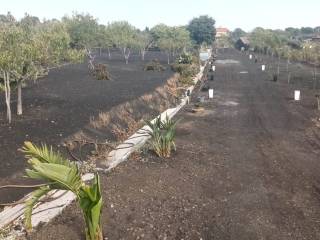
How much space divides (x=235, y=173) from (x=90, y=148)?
5048 mm

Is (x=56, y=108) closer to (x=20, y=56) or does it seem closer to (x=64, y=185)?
(x=20, y=56)

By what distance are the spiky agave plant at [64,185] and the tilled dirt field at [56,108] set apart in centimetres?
352

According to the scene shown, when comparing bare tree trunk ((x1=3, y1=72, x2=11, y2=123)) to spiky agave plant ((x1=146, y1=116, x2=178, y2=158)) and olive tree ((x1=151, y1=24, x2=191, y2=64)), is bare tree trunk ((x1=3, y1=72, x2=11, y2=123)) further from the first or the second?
olive tree ((x1=151, y1=24, x2=191, y2=64))

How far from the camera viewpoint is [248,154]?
39.7 ft

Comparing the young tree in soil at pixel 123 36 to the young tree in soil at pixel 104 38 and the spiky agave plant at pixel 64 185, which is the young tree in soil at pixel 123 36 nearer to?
the young tree in soil at pixel 104 38

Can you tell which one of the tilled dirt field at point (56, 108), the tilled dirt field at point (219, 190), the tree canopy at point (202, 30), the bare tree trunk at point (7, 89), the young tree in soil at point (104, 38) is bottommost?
the tilled dirt field at point (219, 190)

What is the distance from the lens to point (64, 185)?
5.47m

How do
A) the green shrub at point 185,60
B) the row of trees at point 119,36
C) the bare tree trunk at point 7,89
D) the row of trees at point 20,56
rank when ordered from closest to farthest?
1. the row of trees at point 20,56
2. the bare tree trunk at point 7,89
3. the row of trees at point 119,36
4. the green shrub at point 185,60

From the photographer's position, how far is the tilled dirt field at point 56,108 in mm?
11328

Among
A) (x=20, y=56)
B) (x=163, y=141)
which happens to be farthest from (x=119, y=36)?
(x=163, y=141)

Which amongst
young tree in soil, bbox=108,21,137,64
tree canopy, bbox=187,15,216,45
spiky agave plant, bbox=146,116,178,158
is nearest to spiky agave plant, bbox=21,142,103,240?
spiky agave plant, bbox=146,116,178,158

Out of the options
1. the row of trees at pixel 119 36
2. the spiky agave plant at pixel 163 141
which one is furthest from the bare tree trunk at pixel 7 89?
the row of trees at pixel 119 36

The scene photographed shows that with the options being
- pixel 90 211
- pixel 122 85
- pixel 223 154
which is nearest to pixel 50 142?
pixel 223 154

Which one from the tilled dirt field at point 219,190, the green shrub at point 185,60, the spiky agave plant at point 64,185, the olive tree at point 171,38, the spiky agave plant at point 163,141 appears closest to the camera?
the spiky agave plant at point 64,185
